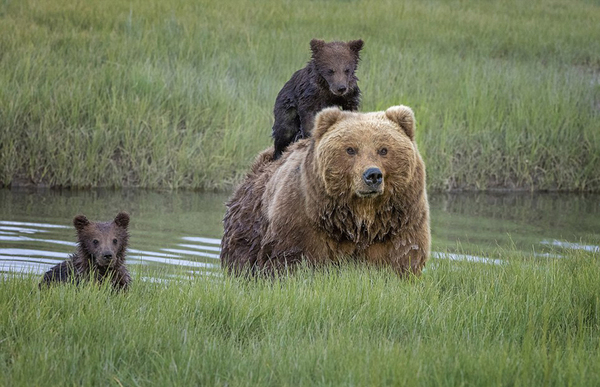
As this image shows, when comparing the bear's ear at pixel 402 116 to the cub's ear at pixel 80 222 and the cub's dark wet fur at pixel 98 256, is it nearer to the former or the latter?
the cub's dark wet fur at pixel 98 256

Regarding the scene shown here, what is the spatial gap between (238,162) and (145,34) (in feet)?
12.4

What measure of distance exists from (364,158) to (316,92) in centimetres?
219

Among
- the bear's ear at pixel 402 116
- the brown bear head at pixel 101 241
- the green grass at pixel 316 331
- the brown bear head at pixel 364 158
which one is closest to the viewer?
the green grass at pixel 316 331

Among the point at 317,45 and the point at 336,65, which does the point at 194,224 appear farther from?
the point at 336,65

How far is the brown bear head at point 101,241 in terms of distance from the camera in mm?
5957

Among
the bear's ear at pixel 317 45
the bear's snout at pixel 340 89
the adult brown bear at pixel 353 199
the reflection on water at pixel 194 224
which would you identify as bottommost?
the reflection on water at pixel 194 224

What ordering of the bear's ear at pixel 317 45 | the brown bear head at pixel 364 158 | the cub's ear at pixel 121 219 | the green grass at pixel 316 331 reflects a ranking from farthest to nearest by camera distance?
the bear's ear at pixel 317 45, the cub's ear at pixel 121 219, the brown bear head at pixel 364 158, the green grass at pixel 316 331

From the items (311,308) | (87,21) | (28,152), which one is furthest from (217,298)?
(87,21)

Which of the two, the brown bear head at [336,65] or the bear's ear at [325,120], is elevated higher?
the brown bear head at [336,65]

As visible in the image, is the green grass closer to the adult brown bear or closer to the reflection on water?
the adult brown bear

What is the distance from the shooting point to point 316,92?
24.5ft

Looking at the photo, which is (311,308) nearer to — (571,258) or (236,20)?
(571,258)

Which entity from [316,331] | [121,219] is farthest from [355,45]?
[316,331]

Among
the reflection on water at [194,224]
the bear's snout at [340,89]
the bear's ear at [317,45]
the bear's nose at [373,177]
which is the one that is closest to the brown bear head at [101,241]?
the reflection on water at [194,224]
